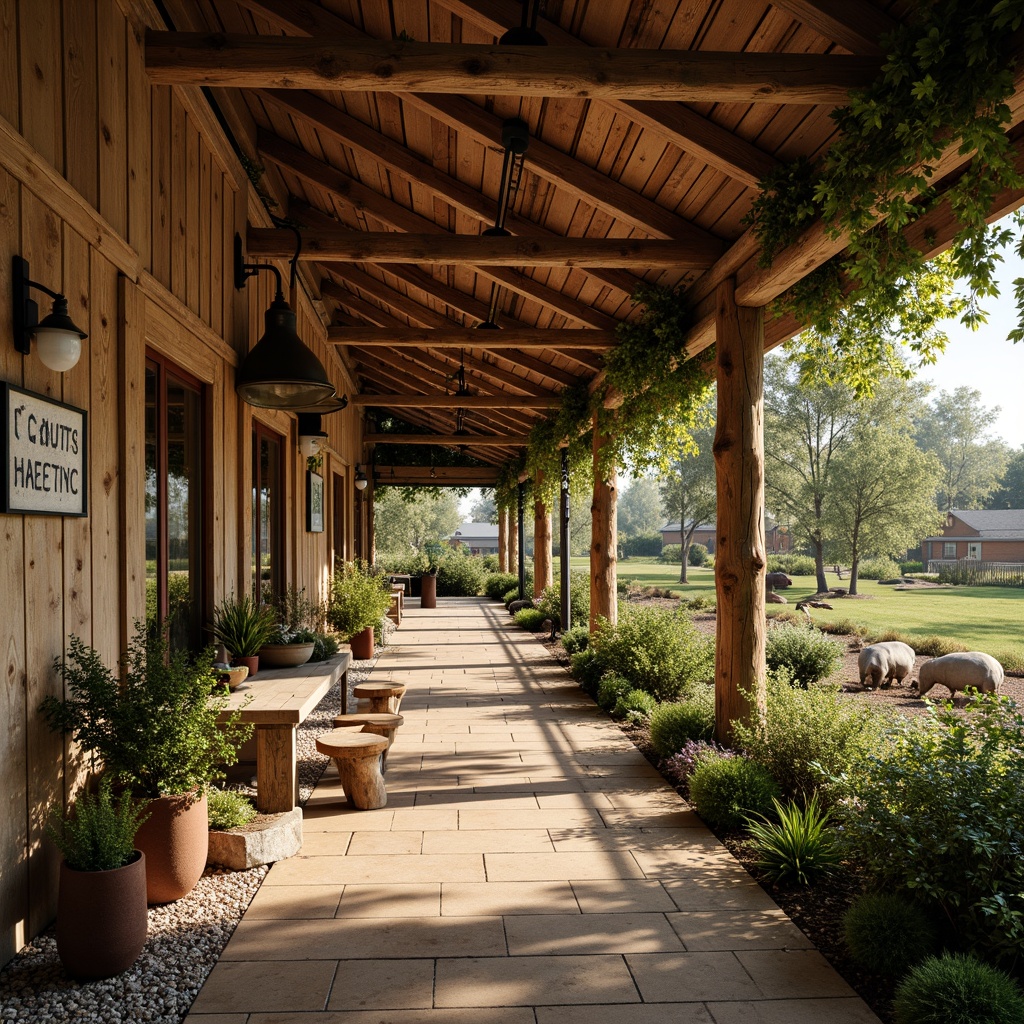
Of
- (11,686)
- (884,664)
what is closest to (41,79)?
(11,686)

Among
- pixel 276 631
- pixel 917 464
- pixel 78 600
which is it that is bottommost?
pixel 276 631

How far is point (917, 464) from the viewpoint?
20.8 m

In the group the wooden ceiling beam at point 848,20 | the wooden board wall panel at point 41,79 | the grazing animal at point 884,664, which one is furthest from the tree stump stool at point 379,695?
the grazing animal at point 884,664

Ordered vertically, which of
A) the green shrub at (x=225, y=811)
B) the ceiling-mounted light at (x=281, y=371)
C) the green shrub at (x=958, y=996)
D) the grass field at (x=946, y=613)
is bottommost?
the grass field at (x=946, y=613)

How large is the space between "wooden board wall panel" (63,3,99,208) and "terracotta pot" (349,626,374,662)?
7051 mm

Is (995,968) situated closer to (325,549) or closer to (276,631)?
(276,631)

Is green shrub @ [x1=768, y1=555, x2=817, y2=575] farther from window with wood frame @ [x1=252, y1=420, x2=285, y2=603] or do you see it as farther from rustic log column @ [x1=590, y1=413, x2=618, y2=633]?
window with wood frame @ [x1=252, y1=420, x2=285, y2=603]

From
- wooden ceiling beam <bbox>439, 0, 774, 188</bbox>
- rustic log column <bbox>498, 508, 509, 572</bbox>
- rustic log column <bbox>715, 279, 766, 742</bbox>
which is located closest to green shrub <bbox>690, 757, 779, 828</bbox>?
rustic log column <bbox>715, 279, 766, 742</bbox>

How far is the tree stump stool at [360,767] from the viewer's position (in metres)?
4.36

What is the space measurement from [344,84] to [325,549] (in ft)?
24.5

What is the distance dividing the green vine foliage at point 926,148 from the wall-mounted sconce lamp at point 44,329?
9.24 feet

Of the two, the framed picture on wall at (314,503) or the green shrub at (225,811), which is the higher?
the framed picture on wall at (314,503)

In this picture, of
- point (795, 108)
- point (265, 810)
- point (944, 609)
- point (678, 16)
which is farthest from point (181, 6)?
point (944, 609)

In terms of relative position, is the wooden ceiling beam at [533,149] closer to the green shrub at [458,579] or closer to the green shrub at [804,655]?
the green shrub at [804,655]
